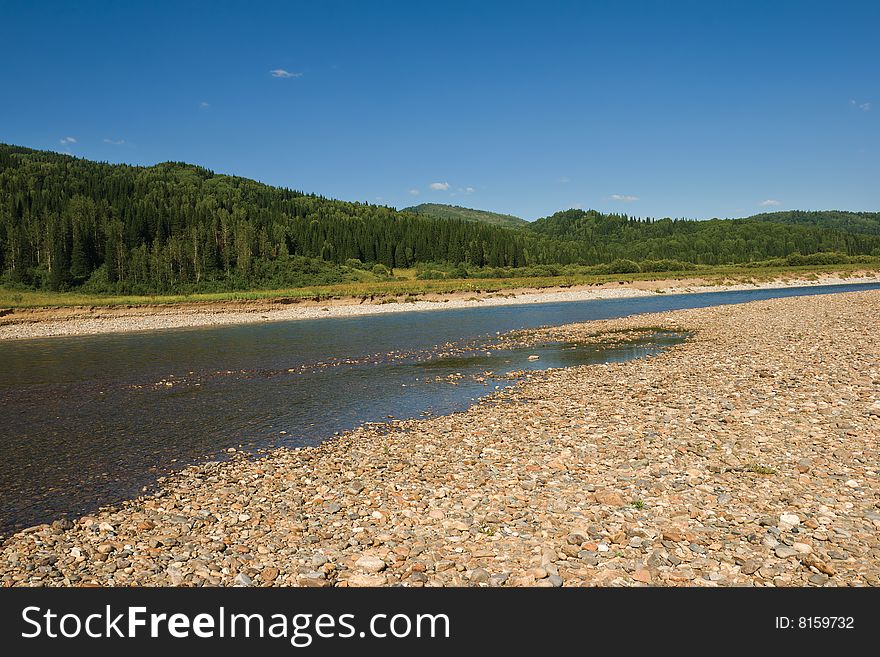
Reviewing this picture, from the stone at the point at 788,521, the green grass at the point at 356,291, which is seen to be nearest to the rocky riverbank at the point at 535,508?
the stone at the point at 788,521

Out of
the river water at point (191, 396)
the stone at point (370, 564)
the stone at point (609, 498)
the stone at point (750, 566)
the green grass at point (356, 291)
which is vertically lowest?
the river water at point (191, 396)

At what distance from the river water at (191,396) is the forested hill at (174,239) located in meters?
61.1

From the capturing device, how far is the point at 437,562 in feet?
23.9

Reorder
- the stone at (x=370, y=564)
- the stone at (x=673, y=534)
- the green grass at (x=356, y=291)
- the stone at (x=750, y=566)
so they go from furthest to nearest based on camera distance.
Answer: the green grass at (x=356, y=291) → the stone at (x=673, y=534) → the stone at (x=370, y=564) → the stone at (x=750, y=566)

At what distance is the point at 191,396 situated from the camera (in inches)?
864

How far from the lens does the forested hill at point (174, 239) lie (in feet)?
317

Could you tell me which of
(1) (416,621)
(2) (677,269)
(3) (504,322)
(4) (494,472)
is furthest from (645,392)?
(2) (677,269)

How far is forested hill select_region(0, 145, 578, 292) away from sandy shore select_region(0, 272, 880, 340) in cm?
2980

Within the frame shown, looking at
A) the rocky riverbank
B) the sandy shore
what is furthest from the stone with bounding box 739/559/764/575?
the sandy shore

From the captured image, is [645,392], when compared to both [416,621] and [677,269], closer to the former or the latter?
[416,621]

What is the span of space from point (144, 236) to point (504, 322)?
95.6 metres

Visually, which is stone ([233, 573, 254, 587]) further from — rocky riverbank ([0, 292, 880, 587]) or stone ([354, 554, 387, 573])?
stone ([354, 554, 387, 573])

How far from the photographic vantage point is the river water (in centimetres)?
1285

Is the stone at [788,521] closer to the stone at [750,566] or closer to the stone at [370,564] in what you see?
the stone at [750,566]
